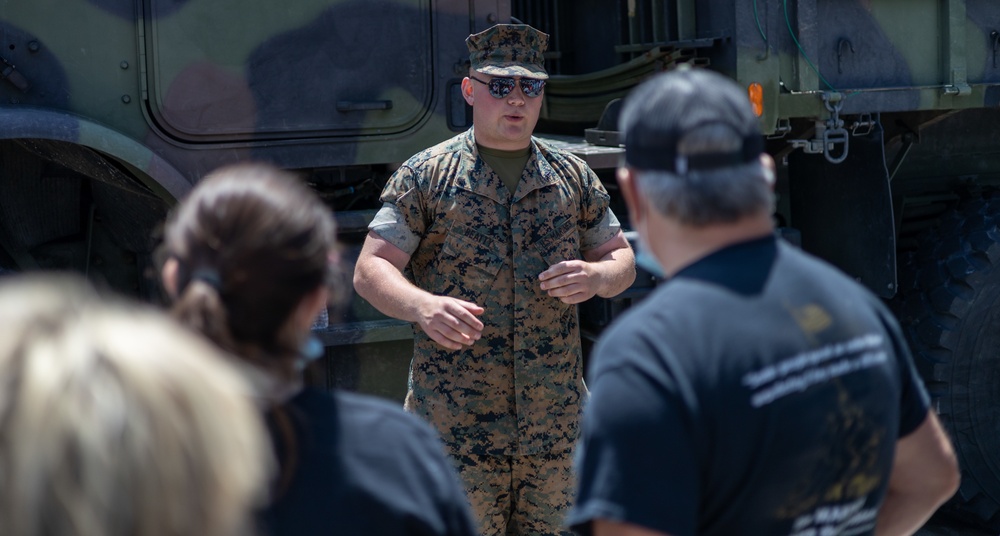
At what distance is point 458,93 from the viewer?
398 cm

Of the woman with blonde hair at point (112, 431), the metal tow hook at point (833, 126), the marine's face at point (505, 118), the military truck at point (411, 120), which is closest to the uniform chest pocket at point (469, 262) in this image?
the marine's face at point (505, 118)

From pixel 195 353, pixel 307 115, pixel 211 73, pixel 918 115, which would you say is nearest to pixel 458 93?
pixel 307 115

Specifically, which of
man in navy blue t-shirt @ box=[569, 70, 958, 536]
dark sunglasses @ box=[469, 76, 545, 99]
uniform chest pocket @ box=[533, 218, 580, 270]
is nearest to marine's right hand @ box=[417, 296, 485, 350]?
uniform chest pocket @ box=[533, 218, 580, 270]

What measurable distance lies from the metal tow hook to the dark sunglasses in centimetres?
120

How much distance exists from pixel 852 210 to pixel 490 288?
1.79 m

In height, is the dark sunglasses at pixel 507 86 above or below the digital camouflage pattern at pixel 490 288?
above

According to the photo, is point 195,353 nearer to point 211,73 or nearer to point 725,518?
point 725,518

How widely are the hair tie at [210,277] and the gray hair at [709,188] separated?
22.0 inches

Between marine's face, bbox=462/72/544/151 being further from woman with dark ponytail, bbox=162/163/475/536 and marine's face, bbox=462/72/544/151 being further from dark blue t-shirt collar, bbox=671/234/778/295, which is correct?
woman with dark ponytail, bbox=162/163/475/536

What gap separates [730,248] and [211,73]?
2.52 meters

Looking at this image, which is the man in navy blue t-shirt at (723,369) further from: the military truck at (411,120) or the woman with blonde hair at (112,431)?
the military truck at (411,120)

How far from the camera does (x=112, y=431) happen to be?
0.94m

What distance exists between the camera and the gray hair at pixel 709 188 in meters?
1.52

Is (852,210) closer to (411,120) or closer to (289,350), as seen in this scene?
(411,120)
